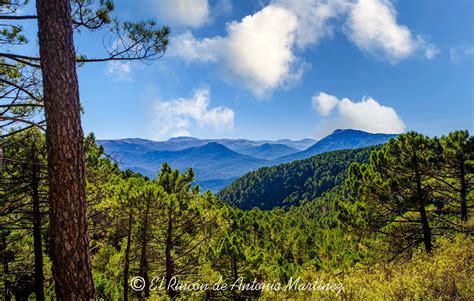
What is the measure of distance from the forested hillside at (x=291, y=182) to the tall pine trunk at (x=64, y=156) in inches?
5229

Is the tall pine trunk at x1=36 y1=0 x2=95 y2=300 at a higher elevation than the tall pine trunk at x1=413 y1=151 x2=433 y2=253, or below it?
higher

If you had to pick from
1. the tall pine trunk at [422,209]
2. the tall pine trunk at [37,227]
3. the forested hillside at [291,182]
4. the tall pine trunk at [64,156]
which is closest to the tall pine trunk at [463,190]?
the tall pine trunk at [422,209]

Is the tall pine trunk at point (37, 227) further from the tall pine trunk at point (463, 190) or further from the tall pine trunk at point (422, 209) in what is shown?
the tall pine trunk at point (463, 190)

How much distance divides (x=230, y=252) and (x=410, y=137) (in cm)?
962

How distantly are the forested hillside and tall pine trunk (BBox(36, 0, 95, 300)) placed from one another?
132821 millimetres

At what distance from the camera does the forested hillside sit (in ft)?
449

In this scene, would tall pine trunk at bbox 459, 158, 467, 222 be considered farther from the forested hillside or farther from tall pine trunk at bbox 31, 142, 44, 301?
the forested hillside

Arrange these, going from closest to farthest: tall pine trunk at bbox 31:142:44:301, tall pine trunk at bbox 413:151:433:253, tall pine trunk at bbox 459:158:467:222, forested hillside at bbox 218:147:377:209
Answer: tall pine trunk at bbox 31:142:44:301, tall pine trunk at bbox 459:158:467:222, tall pine trunk at bbox 413:151:433:253, forested hillside at bbox 218:147:377:209

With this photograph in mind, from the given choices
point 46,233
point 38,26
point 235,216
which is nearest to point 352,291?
point 38,26

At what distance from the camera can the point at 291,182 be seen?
489 feet

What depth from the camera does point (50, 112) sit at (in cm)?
373

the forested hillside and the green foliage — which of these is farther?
the forested hillside

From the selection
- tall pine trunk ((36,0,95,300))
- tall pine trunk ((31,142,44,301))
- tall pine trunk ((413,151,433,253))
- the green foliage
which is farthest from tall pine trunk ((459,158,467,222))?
tall pine trunk ((31,142,44,301))

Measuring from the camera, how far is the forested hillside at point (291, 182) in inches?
5384
